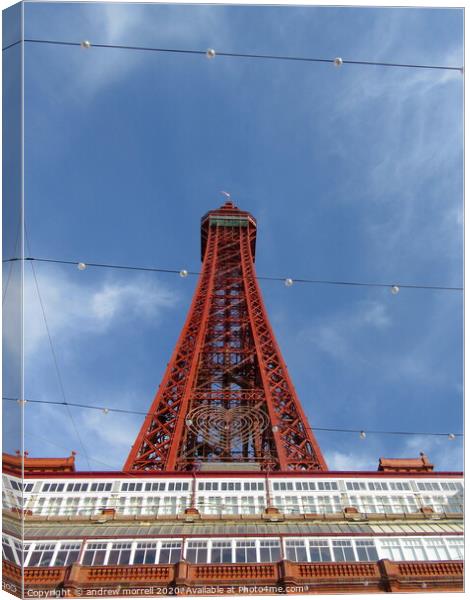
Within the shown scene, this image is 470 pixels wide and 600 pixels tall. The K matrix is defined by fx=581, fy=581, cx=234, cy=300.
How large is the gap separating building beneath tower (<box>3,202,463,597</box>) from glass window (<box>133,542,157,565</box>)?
1.6 inches

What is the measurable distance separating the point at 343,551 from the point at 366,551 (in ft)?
1.61

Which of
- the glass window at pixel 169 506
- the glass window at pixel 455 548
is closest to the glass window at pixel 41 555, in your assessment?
the glass window at pixel 169 506

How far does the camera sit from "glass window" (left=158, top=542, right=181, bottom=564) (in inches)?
480

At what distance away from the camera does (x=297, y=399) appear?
3119cm

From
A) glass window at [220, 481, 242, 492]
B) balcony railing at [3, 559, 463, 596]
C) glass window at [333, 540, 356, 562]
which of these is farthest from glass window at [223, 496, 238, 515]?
balcony railing at [3, 559, 463, 596]

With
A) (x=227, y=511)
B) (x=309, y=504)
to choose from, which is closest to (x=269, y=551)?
(x=227, y=511)

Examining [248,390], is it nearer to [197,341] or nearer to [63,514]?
[197,341]

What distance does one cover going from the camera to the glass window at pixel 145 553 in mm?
12188


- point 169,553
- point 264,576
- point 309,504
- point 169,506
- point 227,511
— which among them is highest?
point 309,504

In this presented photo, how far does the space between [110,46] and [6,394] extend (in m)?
6.11

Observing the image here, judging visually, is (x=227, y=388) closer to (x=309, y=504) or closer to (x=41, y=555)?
(x=309, y=504)

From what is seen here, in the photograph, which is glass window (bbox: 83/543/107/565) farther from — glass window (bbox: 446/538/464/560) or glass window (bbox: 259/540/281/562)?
glass window (bbox: 446/538/464/560)

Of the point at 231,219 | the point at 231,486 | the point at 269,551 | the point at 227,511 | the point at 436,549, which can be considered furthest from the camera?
the point at 231,219

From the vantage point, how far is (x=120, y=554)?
12391 millimetres
